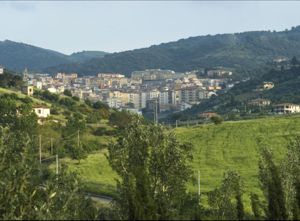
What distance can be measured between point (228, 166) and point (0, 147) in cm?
5494

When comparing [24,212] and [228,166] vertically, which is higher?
[24,212]

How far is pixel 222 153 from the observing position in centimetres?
10575

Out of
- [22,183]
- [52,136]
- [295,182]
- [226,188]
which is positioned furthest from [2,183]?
[52,136]

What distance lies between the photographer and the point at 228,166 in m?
94.4

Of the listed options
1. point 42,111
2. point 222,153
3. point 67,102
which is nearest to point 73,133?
point 42,111

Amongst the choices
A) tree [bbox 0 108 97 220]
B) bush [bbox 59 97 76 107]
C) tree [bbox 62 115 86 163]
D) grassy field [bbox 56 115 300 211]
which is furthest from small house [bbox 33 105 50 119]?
tree [bbox 0 108 97 220]

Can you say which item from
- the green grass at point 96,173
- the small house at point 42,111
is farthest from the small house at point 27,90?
the green grass at point 96,173

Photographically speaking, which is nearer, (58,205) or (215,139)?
(58,205)

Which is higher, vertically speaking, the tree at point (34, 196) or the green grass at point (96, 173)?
the tree at point (34, 196)

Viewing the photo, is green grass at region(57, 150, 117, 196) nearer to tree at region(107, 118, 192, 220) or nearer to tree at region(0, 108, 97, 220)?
tree at region(107, 118, 192, 220)

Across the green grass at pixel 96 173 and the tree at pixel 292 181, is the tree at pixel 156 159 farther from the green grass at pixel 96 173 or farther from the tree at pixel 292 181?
the green grass at pixel 96 173

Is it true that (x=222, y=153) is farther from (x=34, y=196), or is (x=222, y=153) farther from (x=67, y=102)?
(x=67, y=102)

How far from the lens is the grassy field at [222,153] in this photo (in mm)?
80562

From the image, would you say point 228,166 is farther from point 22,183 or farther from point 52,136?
point 22,183
